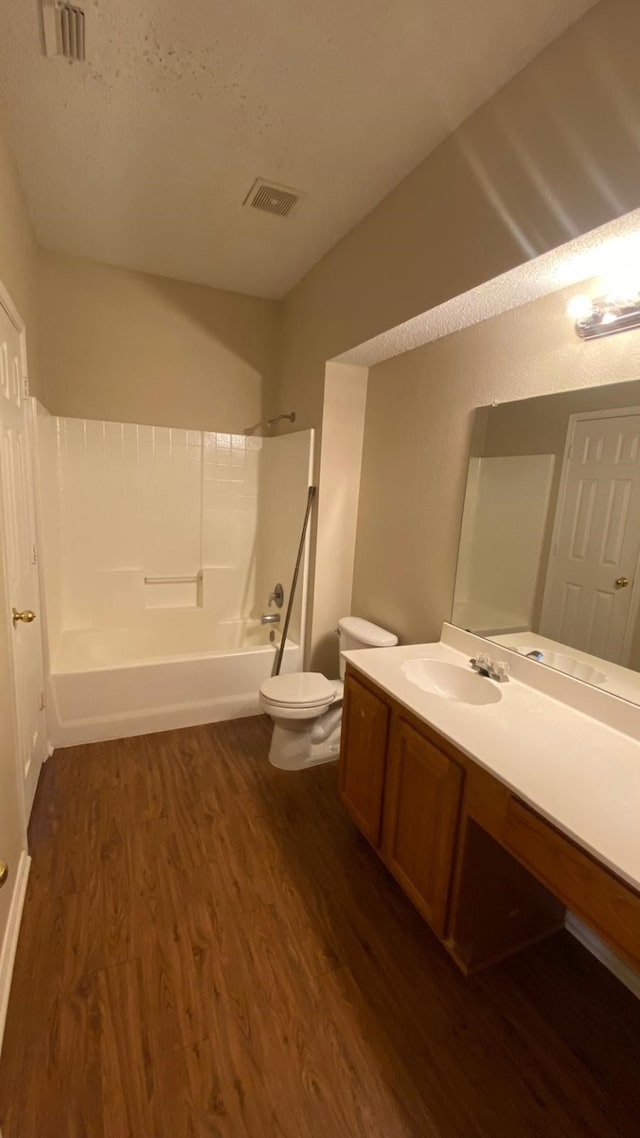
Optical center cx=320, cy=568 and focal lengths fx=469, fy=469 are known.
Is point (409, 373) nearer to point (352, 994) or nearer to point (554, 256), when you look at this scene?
point (554, 256)

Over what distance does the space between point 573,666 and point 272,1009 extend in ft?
4.39

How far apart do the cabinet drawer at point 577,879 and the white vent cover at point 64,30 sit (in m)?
2.34

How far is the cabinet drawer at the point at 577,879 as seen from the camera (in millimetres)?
869

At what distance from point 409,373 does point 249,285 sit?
4.52 feet

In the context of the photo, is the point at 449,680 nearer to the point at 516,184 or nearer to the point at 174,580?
the point at 516,184

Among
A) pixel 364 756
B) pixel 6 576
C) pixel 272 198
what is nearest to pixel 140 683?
pixel 6 576

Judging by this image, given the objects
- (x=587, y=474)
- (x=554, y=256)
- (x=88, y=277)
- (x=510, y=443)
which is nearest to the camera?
(x=554, y=256)

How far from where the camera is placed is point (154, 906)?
5.20 ft

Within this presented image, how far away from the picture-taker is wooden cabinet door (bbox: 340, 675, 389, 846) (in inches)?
65.8

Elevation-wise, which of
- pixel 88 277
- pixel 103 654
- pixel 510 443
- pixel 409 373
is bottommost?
pixel 103 654

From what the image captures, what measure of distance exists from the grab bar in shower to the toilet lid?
1.24 m

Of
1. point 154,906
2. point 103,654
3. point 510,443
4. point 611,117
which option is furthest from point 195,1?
point 103,654

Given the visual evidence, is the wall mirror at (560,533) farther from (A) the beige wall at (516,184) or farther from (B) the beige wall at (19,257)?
(B) the beige wall at (19,257)

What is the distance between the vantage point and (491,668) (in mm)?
1728
